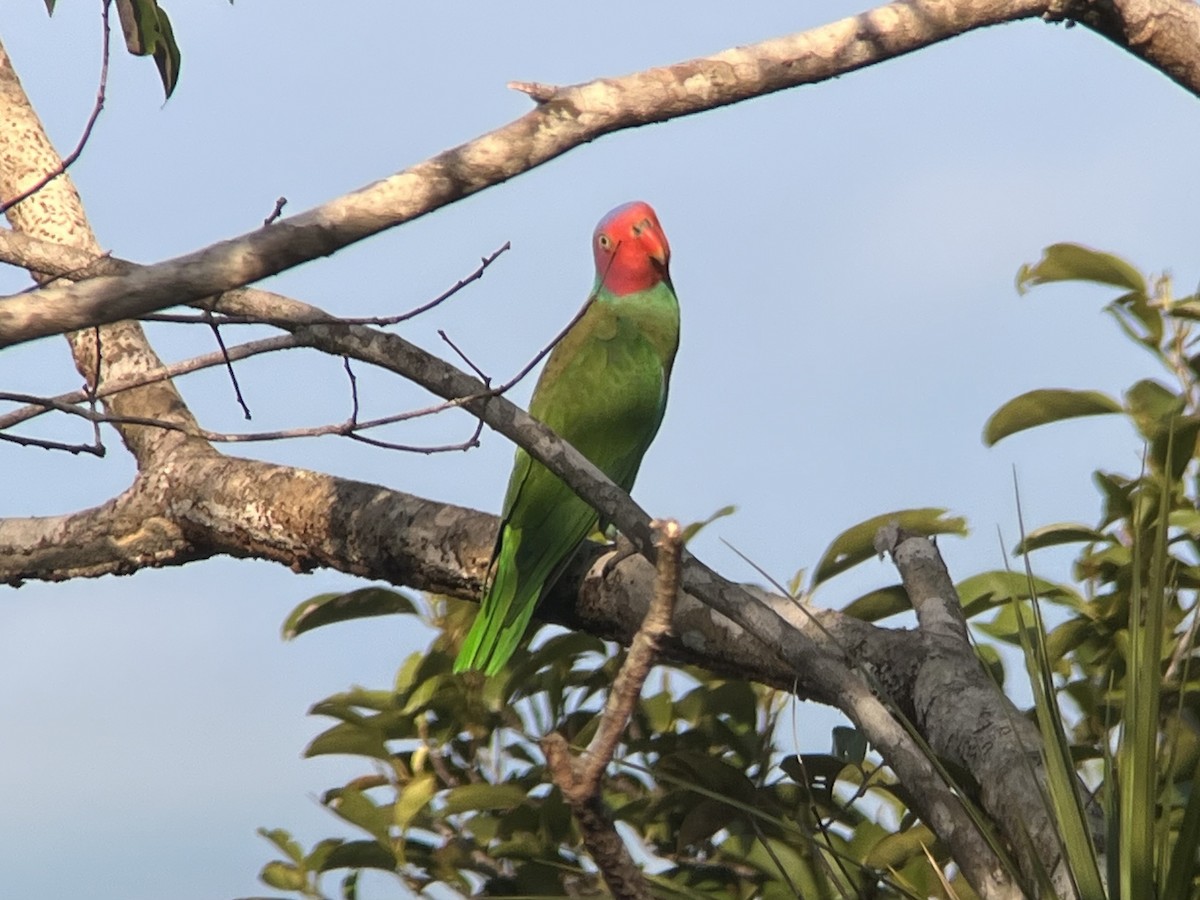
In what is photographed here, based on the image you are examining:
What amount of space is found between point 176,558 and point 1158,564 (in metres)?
2.41

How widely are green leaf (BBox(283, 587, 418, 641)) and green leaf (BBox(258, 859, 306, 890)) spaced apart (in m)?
0.49

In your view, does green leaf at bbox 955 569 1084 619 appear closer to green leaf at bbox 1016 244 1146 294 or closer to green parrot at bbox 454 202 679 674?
green leaf at bbox 1016 244 1146 294

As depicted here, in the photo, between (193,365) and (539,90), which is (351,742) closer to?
(193,365)

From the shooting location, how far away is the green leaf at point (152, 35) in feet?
8.27

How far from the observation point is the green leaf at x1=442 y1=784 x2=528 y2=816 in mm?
2291

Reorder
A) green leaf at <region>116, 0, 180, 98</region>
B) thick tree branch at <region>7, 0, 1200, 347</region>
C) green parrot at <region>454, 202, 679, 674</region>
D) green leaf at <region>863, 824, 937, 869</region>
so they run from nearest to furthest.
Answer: thick tree branch at <region>7, 0, 1200, 347</region>, green leaf at <region>863, 824, 937, 869</region>, green leaf at <region>116, 0, 180, 98</region>, green parrot at <region>454, 202, 679, 674</region>

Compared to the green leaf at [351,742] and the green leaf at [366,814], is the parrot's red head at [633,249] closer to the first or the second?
the green leaf at [351,742]

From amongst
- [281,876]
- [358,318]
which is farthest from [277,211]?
[281,876]

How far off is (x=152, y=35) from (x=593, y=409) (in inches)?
48.2

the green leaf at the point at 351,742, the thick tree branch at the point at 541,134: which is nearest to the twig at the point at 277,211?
the thick tree branch at the point at 541,134

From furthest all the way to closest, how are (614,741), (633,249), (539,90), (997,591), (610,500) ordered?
(633,249)
(997,591)
(539,90)
(610,500)
(614,741)

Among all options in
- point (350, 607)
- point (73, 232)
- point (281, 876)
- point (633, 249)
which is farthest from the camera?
point (73, 232)

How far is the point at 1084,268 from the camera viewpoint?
2.44 meters

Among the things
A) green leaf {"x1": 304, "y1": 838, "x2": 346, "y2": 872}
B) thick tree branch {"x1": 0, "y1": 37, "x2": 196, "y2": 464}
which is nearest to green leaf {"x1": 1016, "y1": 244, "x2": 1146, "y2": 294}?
green leaf {"x1": 304, "y1": 838, "x2": 346, "y2": 872}
